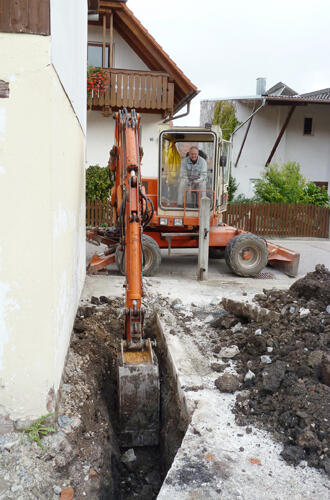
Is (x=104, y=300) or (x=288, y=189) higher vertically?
(x=288, y=189)

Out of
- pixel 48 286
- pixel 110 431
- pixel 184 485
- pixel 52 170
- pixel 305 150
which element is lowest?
pixel 110 431

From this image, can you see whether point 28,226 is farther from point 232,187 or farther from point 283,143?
point 283,143

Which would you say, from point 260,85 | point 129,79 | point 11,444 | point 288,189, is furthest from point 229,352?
point 260,85

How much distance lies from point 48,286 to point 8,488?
4.12 feet

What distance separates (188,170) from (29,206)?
241 inches

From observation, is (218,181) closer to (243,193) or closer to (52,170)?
(52,170)

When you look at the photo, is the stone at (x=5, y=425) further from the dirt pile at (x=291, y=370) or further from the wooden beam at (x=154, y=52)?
the wooden beam at (x=154, y=52)

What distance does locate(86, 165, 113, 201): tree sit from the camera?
1565 centimetres

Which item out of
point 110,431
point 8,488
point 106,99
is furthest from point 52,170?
point 106,99

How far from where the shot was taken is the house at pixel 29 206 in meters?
2.80

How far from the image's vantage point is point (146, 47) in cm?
1620

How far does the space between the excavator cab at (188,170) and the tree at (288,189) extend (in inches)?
442

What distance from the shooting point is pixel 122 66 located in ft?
57.0

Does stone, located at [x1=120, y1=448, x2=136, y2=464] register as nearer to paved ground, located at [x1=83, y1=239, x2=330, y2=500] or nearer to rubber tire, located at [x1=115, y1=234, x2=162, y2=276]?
paved ground, located at [x1=83, y1=239, x2=330, y2=500]
